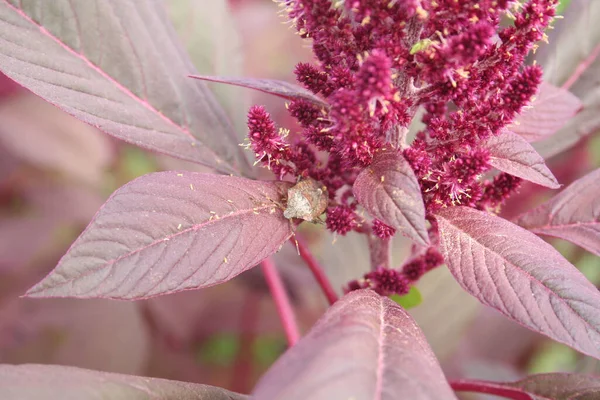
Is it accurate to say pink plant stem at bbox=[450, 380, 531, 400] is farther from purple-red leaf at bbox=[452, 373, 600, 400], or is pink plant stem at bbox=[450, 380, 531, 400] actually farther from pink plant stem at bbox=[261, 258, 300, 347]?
pink plant stem at bbox=[261, 258, 300, 347]

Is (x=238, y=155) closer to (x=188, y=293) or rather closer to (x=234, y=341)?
(x=188, y=293)

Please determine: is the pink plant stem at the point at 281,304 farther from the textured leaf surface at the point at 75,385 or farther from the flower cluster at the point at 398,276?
the textured leaf surface at the point at 75,385

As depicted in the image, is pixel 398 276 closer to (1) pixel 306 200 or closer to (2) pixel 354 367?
(1) pixel 306 200

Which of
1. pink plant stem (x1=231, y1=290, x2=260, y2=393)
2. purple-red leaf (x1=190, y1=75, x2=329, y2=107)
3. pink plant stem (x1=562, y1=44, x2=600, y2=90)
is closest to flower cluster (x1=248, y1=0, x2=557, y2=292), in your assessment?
purple-red leaf (x1=190, y1=75, x2=329, y2=107)

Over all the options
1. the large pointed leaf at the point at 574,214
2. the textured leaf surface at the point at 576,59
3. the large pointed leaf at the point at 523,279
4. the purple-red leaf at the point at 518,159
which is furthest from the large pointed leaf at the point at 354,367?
the textured leaf surface at the point at 576,59

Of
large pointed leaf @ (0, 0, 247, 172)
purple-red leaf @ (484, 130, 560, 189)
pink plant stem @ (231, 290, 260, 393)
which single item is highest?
large pointed leaf @ (0, 0, 247, 172)

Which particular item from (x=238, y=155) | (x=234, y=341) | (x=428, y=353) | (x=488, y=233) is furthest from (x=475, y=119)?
(x=234, y=341)
